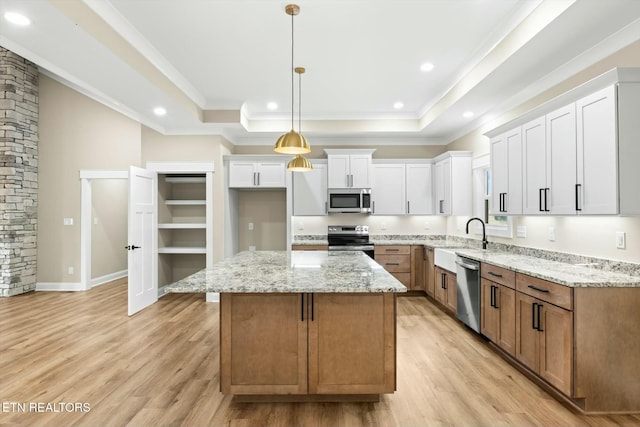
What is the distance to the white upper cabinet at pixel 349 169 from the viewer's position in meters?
5.91

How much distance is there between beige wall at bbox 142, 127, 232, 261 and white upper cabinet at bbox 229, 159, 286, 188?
0.31m

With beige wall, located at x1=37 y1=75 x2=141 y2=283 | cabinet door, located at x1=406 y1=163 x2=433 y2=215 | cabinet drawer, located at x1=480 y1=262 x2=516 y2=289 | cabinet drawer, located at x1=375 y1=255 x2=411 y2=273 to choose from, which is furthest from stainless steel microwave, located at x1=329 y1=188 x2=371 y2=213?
beige wall, located at x1=37 y1=75 x2=141 y2=283

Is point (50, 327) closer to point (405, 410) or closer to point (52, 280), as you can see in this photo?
point (52, 280)

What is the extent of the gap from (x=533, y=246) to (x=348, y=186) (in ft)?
9.70

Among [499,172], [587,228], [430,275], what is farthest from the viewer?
[430,275]

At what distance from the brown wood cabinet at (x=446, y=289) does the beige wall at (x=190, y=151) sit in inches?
129

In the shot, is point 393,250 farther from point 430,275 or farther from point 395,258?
point 430,275

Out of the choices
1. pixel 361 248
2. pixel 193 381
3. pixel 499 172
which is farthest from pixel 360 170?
pixel 193 381

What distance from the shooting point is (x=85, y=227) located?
241 inches

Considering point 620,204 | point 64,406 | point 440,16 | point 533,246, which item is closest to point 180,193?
point 64,406

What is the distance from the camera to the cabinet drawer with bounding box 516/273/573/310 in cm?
234

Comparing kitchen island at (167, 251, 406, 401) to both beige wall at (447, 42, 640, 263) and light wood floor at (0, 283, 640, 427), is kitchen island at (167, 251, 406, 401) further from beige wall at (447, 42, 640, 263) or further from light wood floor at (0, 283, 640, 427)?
beige wall at (447, 42, 640, 263)

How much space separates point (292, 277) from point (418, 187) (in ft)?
13.5

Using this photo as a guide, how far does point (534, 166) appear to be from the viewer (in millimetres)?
3133
